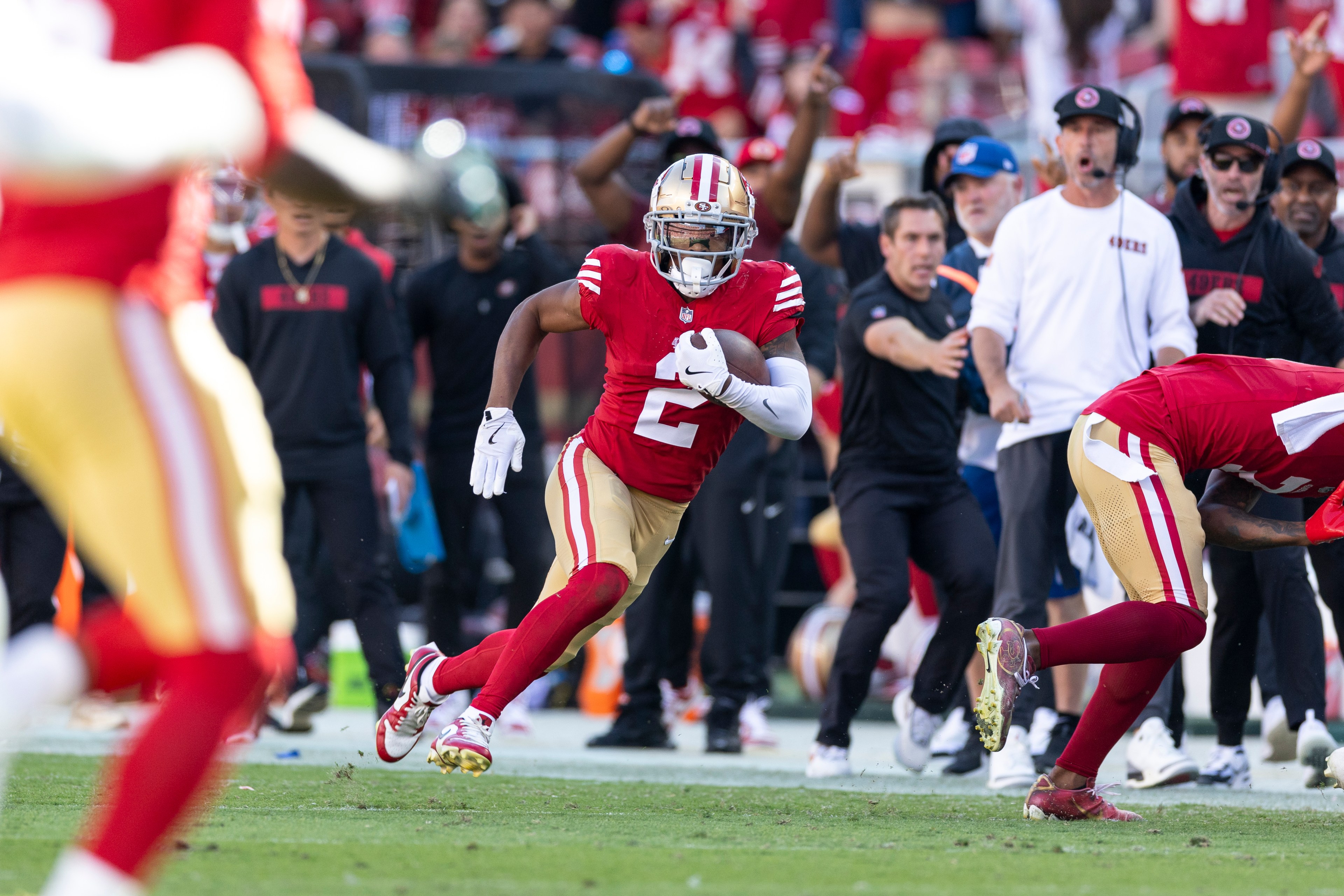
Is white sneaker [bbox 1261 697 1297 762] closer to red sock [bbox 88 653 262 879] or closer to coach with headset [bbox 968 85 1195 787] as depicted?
coach with headset [bbox 968 85 1195 787]

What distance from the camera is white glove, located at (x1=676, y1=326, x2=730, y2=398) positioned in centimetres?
508

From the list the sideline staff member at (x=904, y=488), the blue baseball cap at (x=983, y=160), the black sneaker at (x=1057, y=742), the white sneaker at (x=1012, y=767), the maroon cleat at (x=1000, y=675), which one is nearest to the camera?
the maroon cleat at (x=1000, y=675)

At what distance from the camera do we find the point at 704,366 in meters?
5.08

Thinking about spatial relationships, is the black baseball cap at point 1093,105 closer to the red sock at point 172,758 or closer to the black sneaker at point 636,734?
the black sneaker at point 636,734

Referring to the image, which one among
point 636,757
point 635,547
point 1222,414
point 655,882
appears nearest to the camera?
point 655,882

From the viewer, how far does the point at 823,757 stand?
20.8ft

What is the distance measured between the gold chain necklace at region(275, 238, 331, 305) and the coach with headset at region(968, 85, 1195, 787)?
2621 millimetres

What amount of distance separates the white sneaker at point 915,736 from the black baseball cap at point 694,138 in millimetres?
2502

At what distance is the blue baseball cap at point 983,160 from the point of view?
7.16 m

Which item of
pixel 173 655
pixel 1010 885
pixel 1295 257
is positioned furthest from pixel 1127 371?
pixel 173 655

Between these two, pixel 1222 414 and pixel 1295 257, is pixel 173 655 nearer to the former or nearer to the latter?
pixel 1222 414

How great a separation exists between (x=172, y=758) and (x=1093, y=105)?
4.50 metres

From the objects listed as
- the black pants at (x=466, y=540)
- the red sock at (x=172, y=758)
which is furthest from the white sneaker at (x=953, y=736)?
the red sock at (x=172, y=758)

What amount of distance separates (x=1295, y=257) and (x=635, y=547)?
269cm
